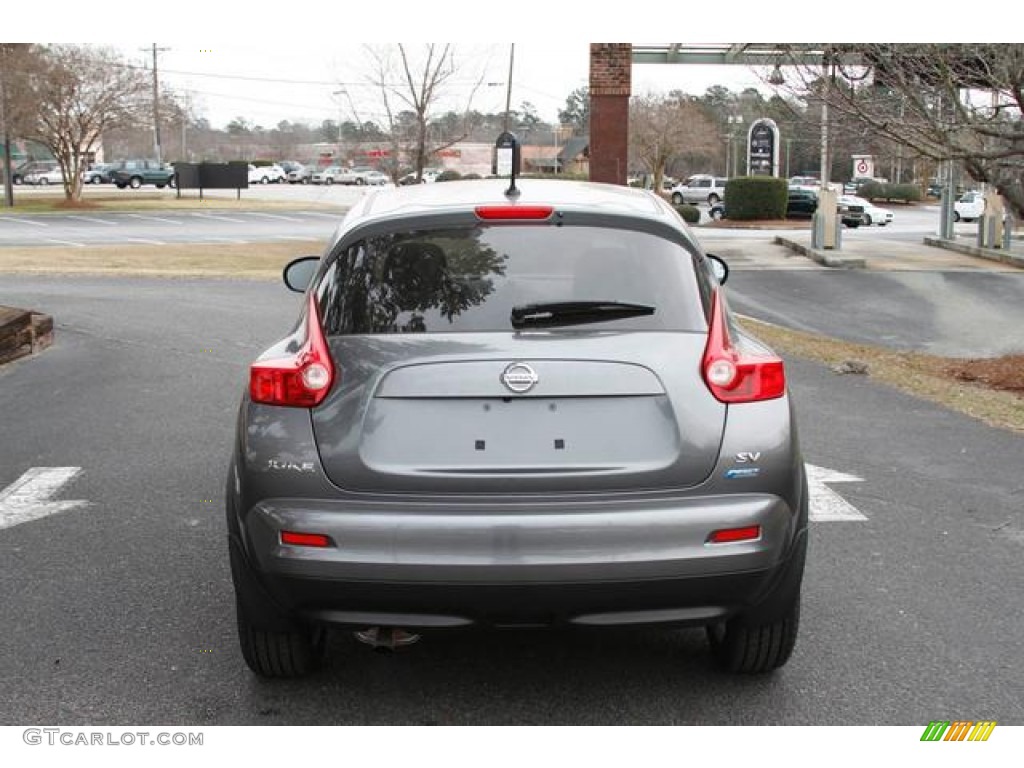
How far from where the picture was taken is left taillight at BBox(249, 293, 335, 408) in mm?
3730

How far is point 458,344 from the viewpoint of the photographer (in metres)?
3.73

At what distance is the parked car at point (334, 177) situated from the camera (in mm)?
84250

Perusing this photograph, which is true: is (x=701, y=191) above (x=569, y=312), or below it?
above

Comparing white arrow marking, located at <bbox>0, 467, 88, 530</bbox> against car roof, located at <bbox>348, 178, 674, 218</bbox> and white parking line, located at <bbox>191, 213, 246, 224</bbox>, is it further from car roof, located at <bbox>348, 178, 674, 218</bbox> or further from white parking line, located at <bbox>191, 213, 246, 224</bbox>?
white parking line, located at <bbox>191, 213, 246, 224</bbox>

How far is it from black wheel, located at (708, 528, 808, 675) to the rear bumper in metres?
0.22

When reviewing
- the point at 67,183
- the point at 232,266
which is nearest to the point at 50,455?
the point at 232,266

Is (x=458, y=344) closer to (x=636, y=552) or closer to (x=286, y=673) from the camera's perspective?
(x=636, y=552)

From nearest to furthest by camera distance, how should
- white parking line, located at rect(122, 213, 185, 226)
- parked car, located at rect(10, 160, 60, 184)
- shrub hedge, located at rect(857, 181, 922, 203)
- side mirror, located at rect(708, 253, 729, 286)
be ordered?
side mirror, located at rect(708, 253, 729, 286) → white parking line, located at rect(122, 213, 185, 226) → shrub hedge, located at rect(857, 181, 922, 203) → parked car, located at rect(10, 160, 60, 184)

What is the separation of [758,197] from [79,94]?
25291 millimetres

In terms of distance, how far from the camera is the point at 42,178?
253 ft

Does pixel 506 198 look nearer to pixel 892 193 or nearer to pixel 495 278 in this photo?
pixel 495 278

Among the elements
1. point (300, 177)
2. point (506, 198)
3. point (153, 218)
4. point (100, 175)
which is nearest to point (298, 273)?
point (506, 198)

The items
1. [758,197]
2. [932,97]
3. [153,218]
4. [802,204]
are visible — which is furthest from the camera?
[802,204]

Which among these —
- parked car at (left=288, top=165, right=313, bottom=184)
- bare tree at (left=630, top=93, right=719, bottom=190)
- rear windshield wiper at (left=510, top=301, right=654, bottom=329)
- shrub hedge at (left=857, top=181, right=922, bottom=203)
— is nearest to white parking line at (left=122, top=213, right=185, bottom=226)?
bare tree at (left=630, top=93, right=719, bottom=190)
